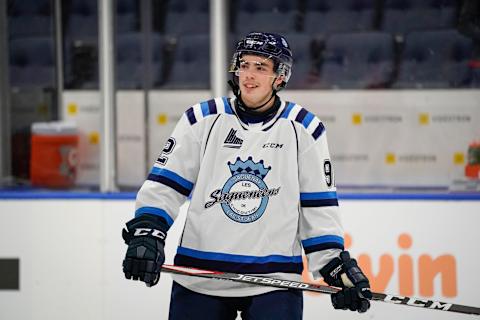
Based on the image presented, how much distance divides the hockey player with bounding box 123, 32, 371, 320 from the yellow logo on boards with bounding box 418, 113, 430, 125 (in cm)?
159

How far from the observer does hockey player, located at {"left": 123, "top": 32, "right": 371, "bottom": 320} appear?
2.36 m

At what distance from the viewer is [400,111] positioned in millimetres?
3941

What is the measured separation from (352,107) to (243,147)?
168 centimetres

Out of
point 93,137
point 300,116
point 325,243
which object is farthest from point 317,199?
point 93,137

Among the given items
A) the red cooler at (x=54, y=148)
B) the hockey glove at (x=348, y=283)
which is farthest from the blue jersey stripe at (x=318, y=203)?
the red cooler at (x=54, y=148)

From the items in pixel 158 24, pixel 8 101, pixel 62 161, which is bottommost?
pixel 62 161

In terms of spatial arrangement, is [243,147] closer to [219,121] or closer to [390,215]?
[219,121]

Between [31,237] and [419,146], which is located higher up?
[419,146]

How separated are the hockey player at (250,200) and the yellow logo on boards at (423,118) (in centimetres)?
159

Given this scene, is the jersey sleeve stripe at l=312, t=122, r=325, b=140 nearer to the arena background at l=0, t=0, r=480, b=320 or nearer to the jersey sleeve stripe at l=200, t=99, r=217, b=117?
the jersey sleeve stripe at l=200, t=99, r=217, b=117

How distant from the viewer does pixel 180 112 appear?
406 cm

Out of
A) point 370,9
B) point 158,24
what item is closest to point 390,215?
point 370,9

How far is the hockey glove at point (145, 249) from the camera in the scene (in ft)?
7.47

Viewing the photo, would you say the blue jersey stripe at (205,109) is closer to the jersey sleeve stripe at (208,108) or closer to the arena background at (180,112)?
the jersey sleeve stripe at (208,108)
